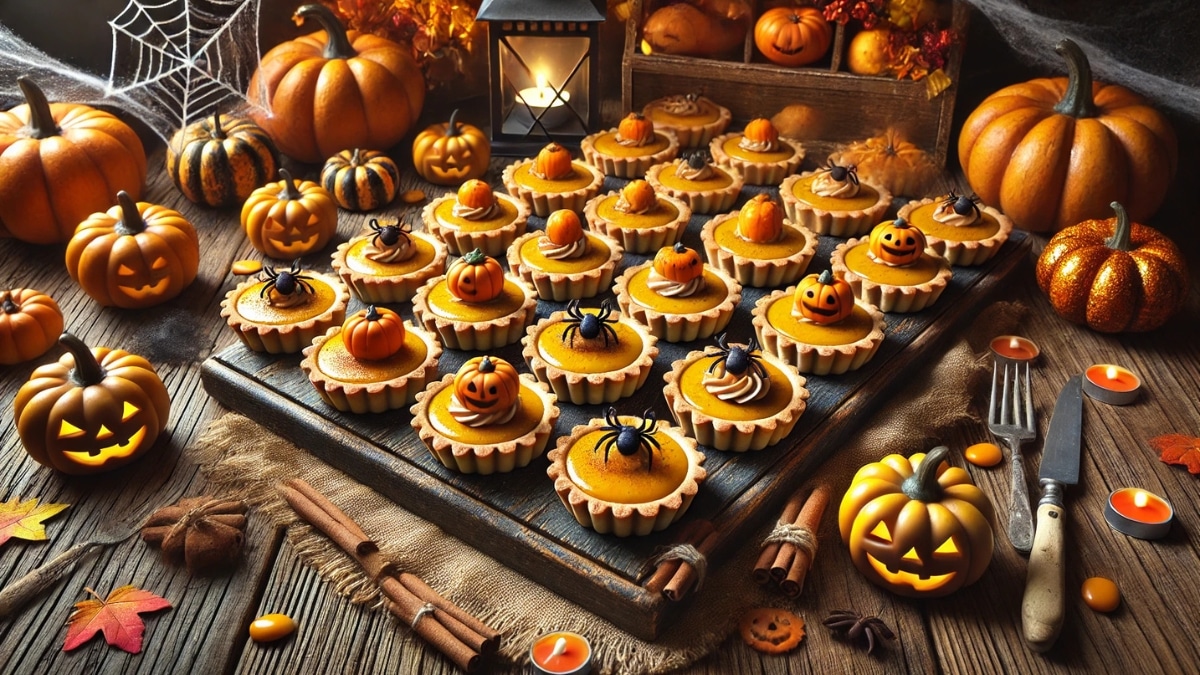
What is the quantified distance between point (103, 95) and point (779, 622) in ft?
14.6

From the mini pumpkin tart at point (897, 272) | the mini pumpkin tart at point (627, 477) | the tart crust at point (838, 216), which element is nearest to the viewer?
the mini pumpkin tart at point (627, 477)

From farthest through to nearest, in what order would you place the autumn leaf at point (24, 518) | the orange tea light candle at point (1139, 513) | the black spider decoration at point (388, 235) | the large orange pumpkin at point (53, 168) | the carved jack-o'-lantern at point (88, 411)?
the large orange pumpkin at point (53, 168) < the black spider decoration at point (388, 235) < the carved jack-o'-lantern at point (88, 411) < the autumn leaf at point (24, 518) < the orange tea light candle at point (1139, 513)

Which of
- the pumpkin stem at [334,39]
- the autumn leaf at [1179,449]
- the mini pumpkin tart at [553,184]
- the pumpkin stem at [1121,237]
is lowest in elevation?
the autumn leaf at [1179,449]

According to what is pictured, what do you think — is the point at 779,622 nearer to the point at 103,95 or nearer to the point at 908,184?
the point at 908,184

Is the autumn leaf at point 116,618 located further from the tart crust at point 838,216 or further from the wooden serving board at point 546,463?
the tart crust at point 838,216

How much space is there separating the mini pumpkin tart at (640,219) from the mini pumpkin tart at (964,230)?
109 centimetres

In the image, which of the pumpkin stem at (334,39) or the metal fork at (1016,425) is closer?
the metal fork at (1016,425)

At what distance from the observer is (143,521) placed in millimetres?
3682

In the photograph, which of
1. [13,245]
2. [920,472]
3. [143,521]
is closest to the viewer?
[920,472]

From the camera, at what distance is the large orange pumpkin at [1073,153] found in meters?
4.98

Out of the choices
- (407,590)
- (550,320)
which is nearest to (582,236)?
(550,320)

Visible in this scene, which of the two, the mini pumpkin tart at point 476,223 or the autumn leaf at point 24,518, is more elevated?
the mini pumpkin tart at point 476,223

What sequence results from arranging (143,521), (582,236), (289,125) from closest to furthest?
1. (143,521)
2. (582,236)
3. (289,125)

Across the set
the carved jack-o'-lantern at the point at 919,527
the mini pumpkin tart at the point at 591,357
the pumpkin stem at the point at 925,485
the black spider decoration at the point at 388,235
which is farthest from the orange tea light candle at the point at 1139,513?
the black spider decoration at the point at 388,235
